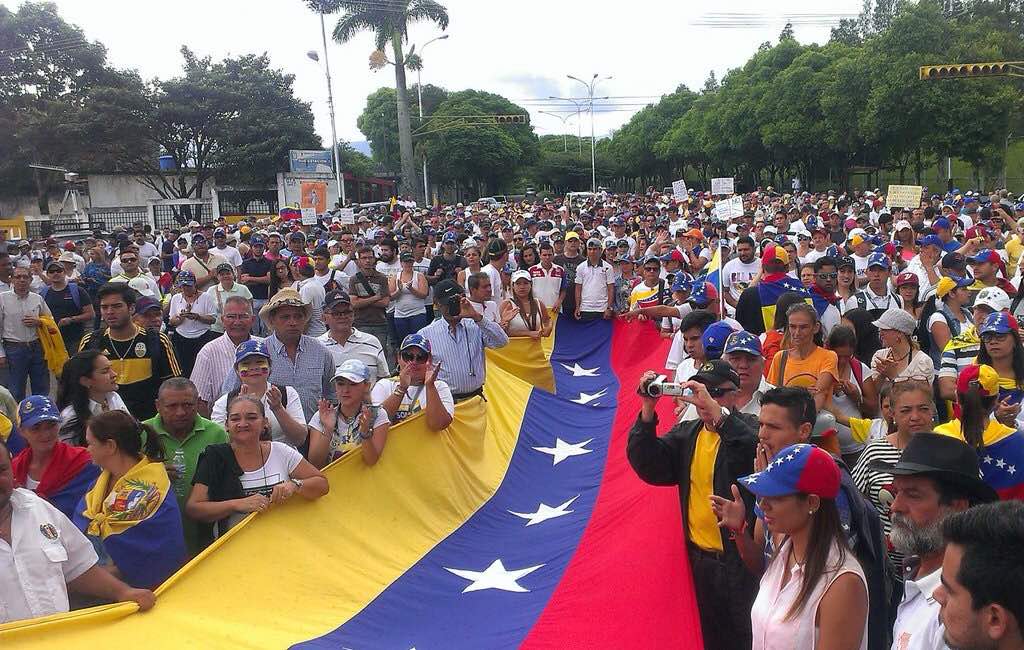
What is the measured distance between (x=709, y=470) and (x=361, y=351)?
3.89 metres

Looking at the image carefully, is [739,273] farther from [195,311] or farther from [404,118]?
[404,118]

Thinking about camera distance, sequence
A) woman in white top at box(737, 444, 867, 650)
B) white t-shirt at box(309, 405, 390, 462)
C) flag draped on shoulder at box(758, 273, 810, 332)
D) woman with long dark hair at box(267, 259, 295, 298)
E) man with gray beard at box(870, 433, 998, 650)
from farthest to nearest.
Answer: woman with long dark hair at box(267, 259, 295, 298) < flag draped on shoulder at box(758, 273, 810, 332) < white t-shirt at box(309, 405, 390, 462) < man with gray beard at box(870, 433, 998, 650) < woman in white top at box(737, 444, 867, 650)

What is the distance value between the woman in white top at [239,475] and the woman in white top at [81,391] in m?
1.35

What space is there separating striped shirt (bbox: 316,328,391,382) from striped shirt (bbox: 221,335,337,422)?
0.45m

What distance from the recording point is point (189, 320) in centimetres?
1052

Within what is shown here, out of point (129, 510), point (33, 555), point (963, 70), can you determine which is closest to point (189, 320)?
point (129, 510)

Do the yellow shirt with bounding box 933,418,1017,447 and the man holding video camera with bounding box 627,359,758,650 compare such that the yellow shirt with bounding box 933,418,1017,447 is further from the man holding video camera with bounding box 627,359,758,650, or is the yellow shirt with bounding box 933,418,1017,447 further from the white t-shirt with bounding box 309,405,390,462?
the white t-shirt with bounding box 309,405,390,462

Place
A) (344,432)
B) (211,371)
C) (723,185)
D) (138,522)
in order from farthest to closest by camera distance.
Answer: (723,185) < (211,371) < (344,432) < (138,522)

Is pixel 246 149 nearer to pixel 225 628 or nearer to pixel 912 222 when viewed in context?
pixel 912 222

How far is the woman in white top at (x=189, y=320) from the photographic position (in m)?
10.4

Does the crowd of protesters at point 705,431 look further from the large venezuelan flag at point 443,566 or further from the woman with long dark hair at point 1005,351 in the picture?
the large venezuelan flag at point 443,566

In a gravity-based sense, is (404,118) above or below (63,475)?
above

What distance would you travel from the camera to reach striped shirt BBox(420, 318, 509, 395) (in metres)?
8.02

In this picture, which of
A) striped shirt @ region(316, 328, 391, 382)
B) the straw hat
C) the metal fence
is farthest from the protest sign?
the metal fence
